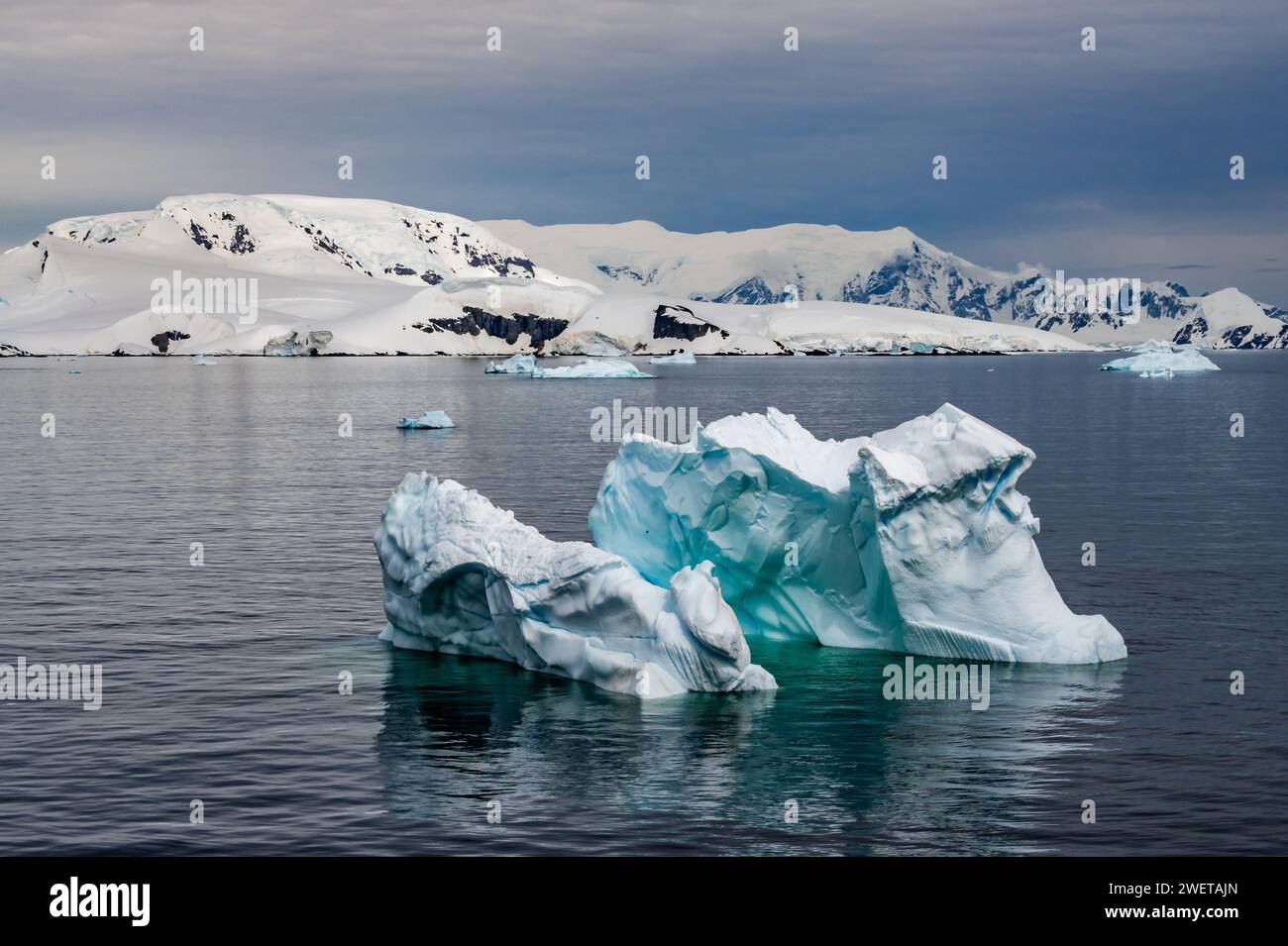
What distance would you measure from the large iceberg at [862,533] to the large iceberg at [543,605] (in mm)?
3291

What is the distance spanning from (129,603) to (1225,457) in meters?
44.5

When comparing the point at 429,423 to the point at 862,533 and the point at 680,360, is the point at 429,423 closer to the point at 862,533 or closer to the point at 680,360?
the point at 862,533

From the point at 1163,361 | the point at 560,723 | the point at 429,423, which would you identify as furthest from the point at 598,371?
the point at 560,723

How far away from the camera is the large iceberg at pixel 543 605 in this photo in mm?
22516

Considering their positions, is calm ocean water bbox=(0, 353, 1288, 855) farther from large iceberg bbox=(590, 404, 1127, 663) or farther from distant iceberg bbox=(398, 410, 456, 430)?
distant iceberg bbox=(398, 410, 456, 430)

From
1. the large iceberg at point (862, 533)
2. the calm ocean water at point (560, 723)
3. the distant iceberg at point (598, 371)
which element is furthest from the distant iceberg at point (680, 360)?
the large iceberg at point (862, 533)

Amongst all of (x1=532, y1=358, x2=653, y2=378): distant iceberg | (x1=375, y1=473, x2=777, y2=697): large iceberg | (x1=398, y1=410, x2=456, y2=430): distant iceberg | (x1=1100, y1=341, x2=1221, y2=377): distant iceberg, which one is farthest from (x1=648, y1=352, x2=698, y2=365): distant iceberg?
(x1=375, y1=473, x2=777, y2=697): large iceberg

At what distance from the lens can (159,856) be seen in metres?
16.2

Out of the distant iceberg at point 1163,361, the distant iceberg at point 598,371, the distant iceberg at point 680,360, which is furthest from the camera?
the distant iceberg at point 680,360

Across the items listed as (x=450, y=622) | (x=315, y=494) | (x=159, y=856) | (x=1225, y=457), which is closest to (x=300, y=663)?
(x=450, y=622)

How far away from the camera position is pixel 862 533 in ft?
82.9

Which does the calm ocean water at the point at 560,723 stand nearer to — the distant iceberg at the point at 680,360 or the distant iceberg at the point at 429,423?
the distant iceberg at the point at 429,423

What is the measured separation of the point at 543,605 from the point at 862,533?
5625 mm
